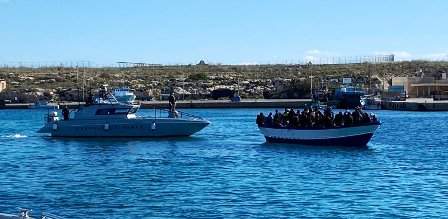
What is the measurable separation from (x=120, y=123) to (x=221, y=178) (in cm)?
2618

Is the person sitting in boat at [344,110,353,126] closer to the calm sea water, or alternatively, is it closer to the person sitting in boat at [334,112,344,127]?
the person sitting in boat at [334,112,344,127]

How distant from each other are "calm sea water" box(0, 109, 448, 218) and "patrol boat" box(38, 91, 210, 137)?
34.4 inches

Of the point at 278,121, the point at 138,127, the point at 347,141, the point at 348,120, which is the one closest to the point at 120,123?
the point at 138,127

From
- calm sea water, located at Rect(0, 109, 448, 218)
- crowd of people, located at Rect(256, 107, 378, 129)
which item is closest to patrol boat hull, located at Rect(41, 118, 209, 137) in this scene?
calm sea water, located at Rect(0, 109, 448, 218)

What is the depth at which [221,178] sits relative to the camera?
41781 millimetres

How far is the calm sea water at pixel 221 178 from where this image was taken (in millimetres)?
32500

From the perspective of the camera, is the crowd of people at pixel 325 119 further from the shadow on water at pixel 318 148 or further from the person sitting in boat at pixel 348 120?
the shadow on water at pixel 318 148

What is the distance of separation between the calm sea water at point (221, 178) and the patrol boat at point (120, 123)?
874mm

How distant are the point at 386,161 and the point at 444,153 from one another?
6327mm

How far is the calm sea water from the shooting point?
32.5m

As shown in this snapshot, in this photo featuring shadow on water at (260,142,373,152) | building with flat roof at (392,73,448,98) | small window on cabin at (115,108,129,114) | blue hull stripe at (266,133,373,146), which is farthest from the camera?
building with flat roof at (392,73,448,98)

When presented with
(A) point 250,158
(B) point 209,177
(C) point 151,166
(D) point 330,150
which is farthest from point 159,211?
(D) point 330,150

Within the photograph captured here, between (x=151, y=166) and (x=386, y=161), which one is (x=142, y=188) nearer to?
(x=151, y=166)

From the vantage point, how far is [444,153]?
55062 mm
